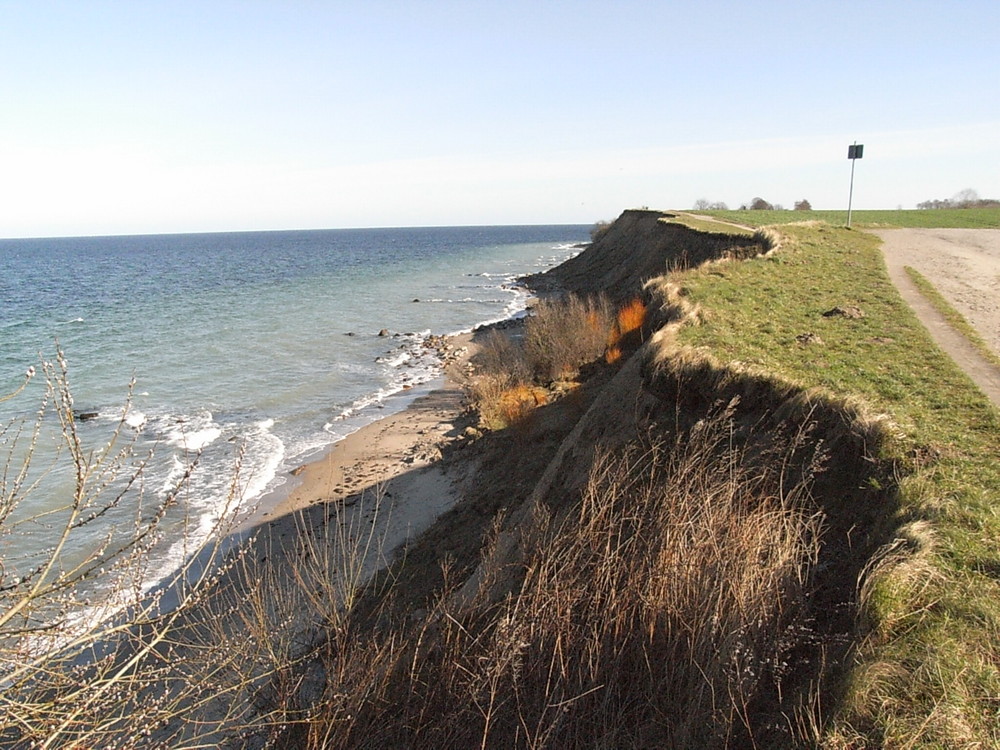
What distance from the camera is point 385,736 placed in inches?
185

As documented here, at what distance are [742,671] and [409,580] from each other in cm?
688

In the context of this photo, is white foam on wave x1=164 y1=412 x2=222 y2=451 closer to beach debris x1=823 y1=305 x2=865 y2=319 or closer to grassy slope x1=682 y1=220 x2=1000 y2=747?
grassy slope x1=682 y1=220 x2=1000 y2=747

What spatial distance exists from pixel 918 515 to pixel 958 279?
13452 millimetres

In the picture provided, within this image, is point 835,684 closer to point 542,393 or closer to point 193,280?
point 542,393

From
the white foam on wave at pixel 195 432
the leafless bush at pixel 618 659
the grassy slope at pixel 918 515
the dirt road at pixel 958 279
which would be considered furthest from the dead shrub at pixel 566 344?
the leafless bush at pixel 618 659

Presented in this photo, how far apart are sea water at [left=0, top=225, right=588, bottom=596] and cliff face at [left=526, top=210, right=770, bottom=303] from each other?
5273mm

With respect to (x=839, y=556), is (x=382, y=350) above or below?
below

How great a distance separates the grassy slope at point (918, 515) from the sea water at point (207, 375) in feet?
13.8

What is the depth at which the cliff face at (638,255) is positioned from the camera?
84.8 ft

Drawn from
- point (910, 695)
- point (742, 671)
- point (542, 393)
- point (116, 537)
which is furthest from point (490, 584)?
point (542, 393)

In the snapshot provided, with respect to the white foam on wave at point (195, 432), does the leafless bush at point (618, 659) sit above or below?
above

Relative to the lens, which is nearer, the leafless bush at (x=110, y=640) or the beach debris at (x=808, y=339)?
the leafless bush at (x=110, y=640)

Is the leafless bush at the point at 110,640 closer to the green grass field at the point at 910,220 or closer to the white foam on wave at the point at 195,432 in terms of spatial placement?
the white foam on wave at the point at 195,432

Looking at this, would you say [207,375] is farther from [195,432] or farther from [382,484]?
[382,484]
